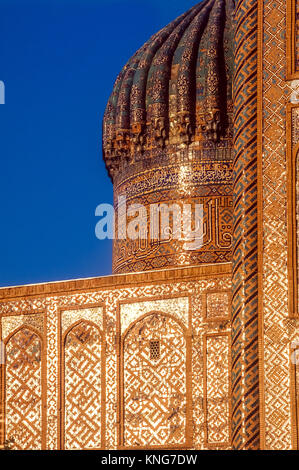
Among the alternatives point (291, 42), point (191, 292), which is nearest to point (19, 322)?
point (191, 292)

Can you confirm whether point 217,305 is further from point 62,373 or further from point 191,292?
point 62,373

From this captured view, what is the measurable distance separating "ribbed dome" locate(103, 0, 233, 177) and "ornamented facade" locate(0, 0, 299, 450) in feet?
0.06

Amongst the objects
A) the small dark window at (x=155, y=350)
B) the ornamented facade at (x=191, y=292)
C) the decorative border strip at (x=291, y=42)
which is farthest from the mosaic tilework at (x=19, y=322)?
the decorative border strip at (x=291, y=42)

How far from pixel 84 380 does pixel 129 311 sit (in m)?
0.72

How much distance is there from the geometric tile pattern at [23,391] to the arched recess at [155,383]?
0.87 meters

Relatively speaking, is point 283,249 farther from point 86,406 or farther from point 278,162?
point 86,406

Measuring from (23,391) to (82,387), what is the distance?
2.01ft

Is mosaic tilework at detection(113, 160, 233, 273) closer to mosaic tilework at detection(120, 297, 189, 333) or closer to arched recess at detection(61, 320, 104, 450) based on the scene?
mosaic tilework at detection(120, 297, 189, 333)

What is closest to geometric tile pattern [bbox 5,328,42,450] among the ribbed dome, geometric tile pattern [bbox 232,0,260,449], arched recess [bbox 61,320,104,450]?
arched recess [bbox 61,320,104,450]

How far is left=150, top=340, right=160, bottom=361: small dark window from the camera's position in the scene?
48.4ft

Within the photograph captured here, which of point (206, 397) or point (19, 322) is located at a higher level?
point (19, 322)

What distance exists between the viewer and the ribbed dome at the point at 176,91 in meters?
16.5

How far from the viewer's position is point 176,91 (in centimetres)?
1662

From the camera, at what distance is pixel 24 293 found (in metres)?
15.6
